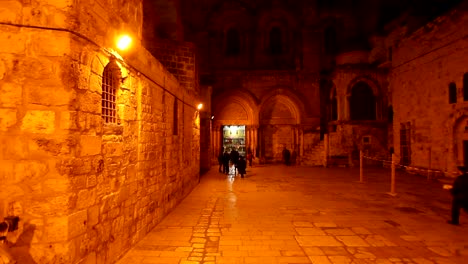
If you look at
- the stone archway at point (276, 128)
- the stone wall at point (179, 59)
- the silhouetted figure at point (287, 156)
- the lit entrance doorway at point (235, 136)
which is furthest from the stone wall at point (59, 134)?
the lit entrance doorway at point (235, 136)

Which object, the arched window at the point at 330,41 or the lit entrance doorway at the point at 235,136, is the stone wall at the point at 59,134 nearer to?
the lit entrance doorway at the point at 235,136

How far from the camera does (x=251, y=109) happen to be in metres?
22.5

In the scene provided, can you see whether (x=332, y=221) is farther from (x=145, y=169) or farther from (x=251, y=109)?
(x=251, y=109)

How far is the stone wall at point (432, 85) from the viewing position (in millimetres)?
12938

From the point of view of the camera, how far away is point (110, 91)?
4777mm

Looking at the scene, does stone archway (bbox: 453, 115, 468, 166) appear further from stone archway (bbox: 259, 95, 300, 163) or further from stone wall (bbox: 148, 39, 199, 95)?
stone wall (bbox: 148, 39, 199, 95)

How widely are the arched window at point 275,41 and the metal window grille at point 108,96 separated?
68.5 feet

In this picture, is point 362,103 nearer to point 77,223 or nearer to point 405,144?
point 405,144

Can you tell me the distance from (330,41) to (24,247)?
24.5 metres

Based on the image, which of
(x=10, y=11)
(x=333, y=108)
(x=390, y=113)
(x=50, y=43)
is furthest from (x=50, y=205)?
(x=333, y=108)

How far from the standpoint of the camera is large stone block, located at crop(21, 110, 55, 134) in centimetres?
334

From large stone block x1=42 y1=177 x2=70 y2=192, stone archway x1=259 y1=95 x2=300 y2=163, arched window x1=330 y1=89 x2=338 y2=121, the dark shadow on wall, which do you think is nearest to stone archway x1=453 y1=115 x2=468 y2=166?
arched window x1=330 y1=89 x2=338 y2=121

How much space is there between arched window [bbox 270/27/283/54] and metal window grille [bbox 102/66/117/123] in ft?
68.5

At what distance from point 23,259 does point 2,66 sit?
2039 millimetres
